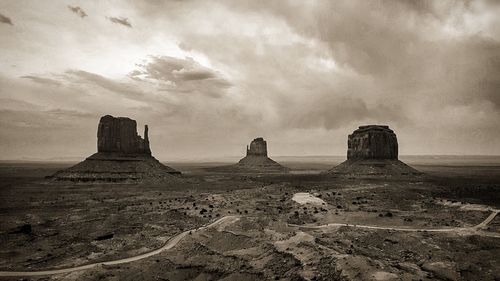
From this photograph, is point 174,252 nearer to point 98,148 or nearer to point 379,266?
point 379,266

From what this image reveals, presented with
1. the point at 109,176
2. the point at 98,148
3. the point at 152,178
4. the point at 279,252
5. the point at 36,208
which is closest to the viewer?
the point at 279,252

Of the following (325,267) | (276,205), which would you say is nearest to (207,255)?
(325,267)

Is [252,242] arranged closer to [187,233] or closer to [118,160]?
[187,233]

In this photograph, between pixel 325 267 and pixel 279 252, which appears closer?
Result: pixel 325 267

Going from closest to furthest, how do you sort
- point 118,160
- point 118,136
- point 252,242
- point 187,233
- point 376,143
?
point 252,242 → point 187,233 → point 118,160 → point 118,136 → point 376,143

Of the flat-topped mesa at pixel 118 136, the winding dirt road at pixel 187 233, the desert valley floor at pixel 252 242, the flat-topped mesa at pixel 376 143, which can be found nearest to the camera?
the desert valley floor at pixel 252 242

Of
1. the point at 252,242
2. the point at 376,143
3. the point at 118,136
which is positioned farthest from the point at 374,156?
the point at 252,242

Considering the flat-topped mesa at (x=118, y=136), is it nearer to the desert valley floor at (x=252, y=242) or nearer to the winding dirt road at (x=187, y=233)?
the desert valley floor at (x=252, y=242)

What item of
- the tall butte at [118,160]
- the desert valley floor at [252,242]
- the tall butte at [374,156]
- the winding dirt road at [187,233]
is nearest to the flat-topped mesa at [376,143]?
the tall butte at [374,156]
